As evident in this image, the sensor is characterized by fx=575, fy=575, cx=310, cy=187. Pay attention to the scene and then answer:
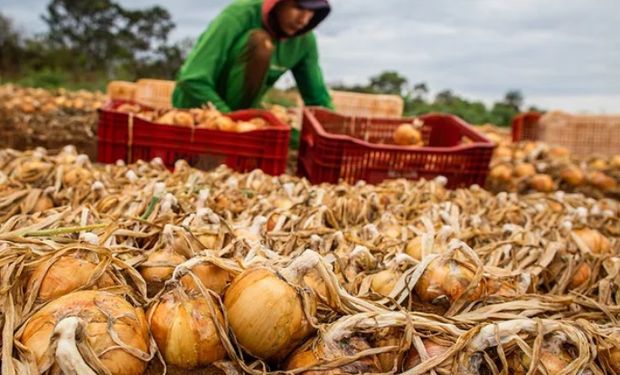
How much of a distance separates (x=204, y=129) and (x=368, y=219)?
1.73 meters

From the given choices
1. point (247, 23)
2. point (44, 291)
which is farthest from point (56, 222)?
point (247, 23)

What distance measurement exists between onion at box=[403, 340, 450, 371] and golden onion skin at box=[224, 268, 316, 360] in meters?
0.22

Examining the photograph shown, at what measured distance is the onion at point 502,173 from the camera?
203 inches

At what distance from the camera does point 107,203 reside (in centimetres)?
232

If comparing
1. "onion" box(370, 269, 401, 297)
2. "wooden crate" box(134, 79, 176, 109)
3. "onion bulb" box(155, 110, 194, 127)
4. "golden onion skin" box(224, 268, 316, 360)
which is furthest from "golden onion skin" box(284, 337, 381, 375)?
"wooden crate" box(134, 79, 176, 109)

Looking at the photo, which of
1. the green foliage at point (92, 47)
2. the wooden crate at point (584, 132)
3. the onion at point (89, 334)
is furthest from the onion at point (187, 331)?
the green foliage at point (92, 47)

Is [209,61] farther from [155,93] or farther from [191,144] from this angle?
[155,93]

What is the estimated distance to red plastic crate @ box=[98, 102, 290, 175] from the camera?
4008 millimetres

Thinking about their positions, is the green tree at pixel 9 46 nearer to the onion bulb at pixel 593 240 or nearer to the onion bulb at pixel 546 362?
the onion bulb at pixel 593 240

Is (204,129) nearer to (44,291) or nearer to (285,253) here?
(285,253)

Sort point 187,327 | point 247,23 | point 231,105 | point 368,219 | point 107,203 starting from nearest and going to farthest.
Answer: point 187,327 → point 107,203 → point 368,219 → point 247,23 → point 231,105

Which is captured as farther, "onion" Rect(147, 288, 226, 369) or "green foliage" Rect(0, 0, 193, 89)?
"green foliage" Rect(0, 0, 193, 89)

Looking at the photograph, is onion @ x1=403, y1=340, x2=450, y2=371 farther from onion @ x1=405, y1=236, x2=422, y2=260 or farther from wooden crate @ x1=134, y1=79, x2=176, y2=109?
wooden crate @ x1=134, y1=79, x2=176, y2=109

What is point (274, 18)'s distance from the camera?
537cm
